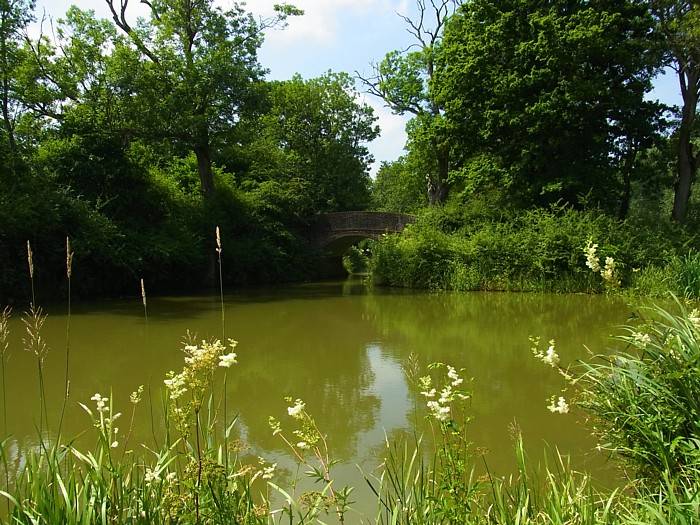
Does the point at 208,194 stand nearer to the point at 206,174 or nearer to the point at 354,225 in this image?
the point at 206,174

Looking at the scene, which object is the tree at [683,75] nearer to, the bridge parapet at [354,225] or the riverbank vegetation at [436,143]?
the riverbank vegetation at [436,143]

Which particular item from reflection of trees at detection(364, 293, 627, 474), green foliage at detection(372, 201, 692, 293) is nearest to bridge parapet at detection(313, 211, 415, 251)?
green foliage at detection(372, 201, 692, 293)

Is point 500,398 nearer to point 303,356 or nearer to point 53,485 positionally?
point 303,356

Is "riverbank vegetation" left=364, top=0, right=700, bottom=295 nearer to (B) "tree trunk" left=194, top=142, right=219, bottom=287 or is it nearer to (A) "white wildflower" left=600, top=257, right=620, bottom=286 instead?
(B) "tree trunk" left=194, top=142, right=219, bottom=287

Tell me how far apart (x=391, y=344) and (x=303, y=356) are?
1.63 m

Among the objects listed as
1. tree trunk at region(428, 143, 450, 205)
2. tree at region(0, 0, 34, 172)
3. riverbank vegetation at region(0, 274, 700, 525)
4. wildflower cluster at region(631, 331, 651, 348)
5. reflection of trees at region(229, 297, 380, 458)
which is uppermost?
tree at region(0, 0, 34, 172)

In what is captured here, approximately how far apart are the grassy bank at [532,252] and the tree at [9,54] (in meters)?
12.8

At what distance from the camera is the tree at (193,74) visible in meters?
18.3

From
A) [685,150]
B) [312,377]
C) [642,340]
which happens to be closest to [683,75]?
[685,150]

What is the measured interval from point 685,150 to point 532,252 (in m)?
8.53

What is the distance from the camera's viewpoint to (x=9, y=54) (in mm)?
15969

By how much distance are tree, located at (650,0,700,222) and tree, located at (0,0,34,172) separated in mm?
19532

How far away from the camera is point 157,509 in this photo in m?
2.05

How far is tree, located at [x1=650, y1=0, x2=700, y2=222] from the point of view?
17056mm
